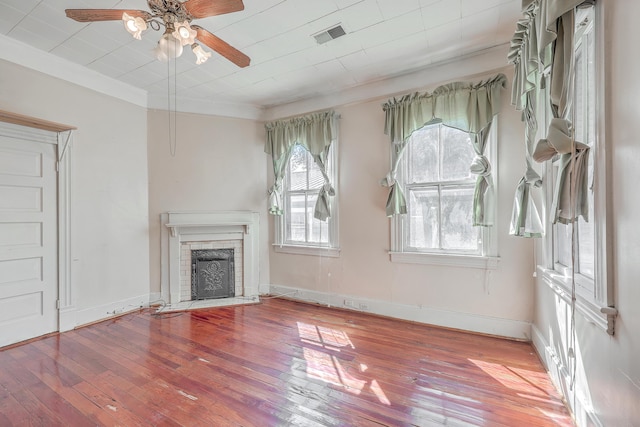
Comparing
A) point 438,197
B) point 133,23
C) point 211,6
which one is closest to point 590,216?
point 438,197

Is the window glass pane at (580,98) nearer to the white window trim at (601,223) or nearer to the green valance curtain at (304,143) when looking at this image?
the white window trim at (601,223)

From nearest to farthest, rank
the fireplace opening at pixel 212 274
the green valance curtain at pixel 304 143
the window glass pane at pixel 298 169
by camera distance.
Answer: the green valance curtain at pixel 304 143 → the fireplace opening at pixel 212 274 → the window glass pane at pixel 298 169

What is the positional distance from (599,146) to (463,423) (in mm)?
1638

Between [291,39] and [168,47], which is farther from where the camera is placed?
[291,39]

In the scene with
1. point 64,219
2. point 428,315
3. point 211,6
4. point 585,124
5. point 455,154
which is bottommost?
point 428,315

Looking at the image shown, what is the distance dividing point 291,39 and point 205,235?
2671 mm

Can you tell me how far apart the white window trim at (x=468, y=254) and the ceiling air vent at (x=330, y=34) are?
1.67m

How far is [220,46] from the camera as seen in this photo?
78.5 inches

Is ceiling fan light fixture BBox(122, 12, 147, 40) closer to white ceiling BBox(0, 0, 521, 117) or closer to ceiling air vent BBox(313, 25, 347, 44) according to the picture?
white ceiling BBox(0, 0, 521, 117)

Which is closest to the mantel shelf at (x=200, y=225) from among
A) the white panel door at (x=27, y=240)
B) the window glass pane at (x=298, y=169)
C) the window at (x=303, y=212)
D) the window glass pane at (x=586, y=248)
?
the window at (x=303, y=212)

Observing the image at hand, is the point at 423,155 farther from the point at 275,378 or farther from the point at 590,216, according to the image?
the point at 275,378

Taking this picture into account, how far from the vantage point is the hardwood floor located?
171cm

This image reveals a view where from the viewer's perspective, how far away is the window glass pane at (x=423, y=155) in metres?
3.10

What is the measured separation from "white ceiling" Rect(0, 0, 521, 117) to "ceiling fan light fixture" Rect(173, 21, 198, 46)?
0.63 meters
